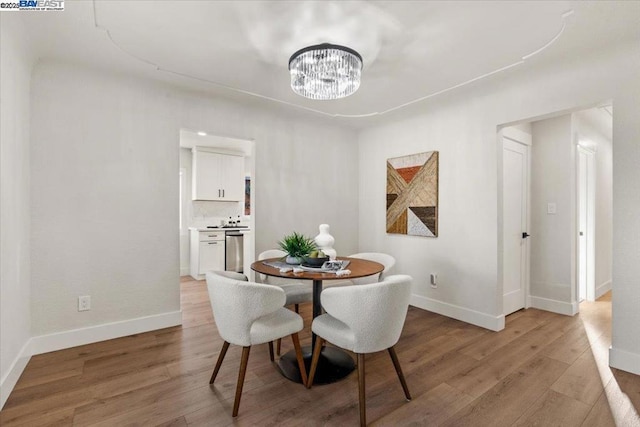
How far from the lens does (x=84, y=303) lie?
276 cm

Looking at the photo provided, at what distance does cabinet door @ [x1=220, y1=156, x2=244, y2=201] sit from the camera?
19.6 ft

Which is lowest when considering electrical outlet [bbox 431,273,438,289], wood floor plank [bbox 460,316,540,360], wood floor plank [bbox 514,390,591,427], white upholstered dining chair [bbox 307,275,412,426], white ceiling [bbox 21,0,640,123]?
wood floor plank [bbox 514,390,591,427]

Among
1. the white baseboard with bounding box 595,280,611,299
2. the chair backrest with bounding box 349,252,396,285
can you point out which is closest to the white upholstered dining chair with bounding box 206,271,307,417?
the chair backrest with bounding box 349,252,396,285

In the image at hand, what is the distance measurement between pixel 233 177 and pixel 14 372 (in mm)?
4352

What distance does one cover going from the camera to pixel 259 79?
2939mm

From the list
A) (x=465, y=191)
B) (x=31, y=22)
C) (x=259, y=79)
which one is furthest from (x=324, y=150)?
(x=31, y=22)

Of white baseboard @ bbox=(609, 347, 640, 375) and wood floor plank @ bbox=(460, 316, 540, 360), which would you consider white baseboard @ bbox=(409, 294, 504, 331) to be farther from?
white baseboard @ bbox=(609, 347, 640, 375)

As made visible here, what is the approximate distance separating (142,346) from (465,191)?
11.6ft

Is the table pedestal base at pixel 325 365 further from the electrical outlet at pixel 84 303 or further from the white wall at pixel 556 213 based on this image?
the white wall at pixel 556 213

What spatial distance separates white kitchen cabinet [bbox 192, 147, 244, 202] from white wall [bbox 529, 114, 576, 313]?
4.86 metres

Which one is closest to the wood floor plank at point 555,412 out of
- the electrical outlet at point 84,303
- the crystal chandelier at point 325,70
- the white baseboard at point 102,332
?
the crystal chandelier at point 325,70

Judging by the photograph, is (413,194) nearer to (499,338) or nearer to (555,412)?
(499,338)

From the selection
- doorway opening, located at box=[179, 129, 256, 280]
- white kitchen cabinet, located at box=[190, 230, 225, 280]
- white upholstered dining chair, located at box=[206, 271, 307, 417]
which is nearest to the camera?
white upholstered dining chair, located at box=[206, 271, 307, 417]

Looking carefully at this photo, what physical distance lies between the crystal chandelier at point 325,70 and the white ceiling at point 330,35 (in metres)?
0.15
